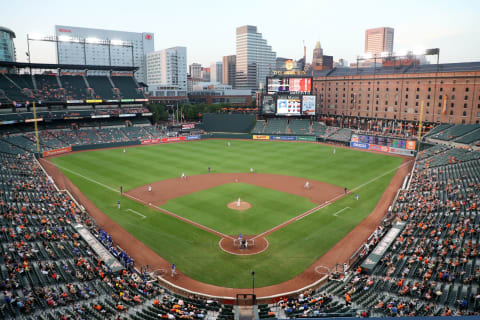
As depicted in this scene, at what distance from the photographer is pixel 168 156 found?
63.4 m

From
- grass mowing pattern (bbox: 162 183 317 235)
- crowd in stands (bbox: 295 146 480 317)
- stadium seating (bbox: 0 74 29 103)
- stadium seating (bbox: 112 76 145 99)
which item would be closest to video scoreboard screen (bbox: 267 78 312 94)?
stadium seating (bbox: 112 76 145 99)

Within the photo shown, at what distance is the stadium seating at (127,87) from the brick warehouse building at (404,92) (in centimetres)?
5388

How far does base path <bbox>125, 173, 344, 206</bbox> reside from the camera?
131ft

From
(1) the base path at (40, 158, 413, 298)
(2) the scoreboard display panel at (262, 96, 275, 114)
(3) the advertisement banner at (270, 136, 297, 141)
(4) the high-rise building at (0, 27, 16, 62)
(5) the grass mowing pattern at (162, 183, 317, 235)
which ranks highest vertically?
(4) the high-rise building at (0, 27, 16, 62)

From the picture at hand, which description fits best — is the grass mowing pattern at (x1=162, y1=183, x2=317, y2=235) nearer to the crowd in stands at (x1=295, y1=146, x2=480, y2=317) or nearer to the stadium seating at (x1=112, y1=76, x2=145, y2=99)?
the crowd in stands at (x1=295, y1=146, x2=480, y2=317)

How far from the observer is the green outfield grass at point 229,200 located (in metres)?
25.5

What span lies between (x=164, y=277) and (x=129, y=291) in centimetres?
381

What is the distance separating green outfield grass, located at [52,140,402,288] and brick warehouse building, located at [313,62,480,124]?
23.2 m

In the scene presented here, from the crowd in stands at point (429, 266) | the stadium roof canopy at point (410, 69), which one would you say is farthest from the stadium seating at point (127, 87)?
the crowd in stands at point (429, 266)

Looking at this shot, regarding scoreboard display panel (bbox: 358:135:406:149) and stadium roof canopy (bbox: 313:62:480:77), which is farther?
stadium roof canopy (bbox: 313:62:480:77)

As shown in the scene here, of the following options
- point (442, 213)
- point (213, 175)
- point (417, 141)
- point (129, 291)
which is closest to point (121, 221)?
point (129, 291)

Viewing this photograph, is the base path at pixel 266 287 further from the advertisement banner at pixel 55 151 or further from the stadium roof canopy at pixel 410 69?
the stadium roof canopy at pixel 410 69

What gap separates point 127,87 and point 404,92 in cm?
7079

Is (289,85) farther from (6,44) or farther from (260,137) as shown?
(6,44)
